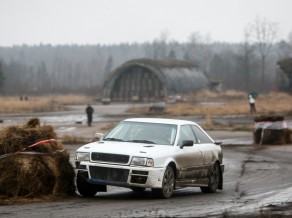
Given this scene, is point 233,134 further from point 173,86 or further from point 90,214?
point 173,86

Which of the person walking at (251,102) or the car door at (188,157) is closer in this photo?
the car door at (188,157)

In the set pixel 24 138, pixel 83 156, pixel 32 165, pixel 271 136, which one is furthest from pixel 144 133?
pixel 271 136

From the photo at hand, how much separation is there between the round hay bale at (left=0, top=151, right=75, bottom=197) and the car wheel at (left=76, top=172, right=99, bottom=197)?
244 mm

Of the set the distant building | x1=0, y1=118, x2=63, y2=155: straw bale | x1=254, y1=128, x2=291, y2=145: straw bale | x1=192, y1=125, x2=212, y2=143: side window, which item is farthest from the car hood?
the distant building

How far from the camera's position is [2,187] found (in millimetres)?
13141

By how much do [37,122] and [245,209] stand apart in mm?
4432

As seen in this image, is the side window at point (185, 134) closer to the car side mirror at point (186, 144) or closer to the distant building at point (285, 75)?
the car side mirror at point (186, 144)

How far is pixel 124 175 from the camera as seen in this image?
1340 cm

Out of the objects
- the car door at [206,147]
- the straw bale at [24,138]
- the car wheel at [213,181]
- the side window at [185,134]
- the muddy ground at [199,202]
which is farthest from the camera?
the car wheel at [213,181]

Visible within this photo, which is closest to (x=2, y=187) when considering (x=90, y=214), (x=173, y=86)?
(x=90, y=214)

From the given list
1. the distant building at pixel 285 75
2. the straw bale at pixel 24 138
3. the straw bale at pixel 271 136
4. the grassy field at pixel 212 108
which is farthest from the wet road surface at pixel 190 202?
→ the distant building at pixel 285 75

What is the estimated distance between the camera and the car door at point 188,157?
47.8 feet

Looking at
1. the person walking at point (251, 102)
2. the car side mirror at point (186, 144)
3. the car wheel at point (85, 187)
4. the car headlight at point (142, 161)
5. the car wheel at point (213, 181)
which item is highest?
the car side mirror at point (186, 144)

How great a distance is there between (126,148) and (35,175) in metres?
1.63
